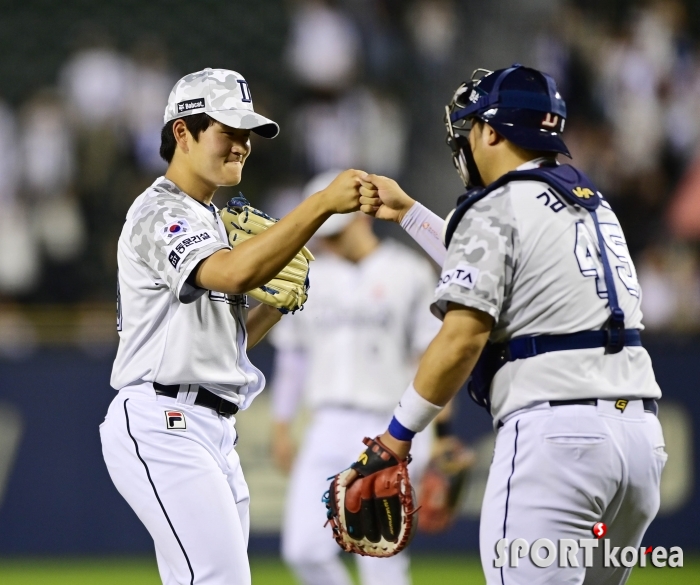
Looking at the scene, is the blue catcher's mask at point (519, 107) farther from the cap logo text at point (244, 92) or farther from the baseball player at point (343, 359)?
the baseball player at point (343, 359)

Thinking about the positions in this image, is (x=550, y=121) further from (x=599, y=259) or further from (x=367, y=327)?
(x=367, y=327)

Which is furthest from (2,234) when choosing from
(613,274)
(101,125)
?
(613,274)

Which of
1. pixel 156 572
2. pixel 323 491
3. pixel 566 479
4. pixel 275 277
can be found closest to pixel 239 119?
pixel 275 277

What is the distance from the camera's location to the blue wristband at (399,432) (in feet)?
12.3

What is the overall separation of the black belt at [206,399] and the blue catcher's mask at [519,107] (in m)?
1.41

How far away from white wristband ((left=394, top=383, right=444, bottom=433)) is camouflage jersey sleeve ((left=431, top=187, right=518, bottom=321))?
0.32 meters

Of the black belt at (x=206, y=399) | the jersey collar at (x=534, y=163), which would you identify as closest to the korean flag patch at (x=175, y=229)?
the black belt at (x=206, y=399)

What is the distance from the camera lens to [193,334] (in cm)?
413

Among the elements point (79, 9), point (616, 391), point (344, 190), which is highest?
point (79, 9)

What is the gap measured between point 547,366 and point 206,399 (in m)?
1.35

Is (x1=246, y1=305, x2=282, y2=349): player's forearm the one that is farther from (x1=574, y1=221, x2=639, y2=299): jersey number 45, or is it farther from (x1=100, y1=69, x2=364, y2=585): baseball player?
(x1=574, y1=221, x2=639, y2=299): jersey number 45

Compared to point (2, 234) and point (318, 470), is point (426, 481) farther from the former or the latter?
point (2, 234)

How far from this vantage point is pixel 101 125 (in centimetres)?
1136

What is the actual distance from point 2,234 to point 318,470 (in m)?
5.20
